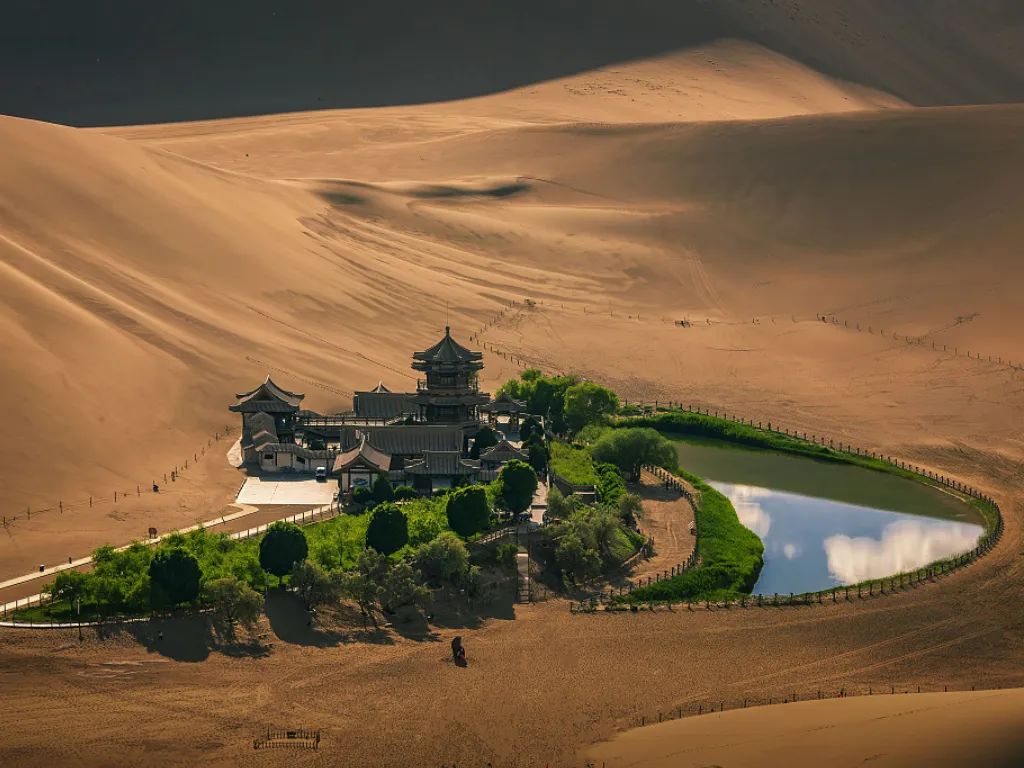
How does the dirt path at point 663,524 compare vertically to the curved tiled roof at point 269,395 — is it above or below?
below

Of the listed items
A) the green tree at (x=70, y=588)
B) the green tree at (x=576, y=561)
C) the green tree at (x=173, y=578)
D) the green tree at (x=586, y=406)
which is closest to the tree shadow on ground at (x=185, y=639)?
the green tree at (x=173, y=578)

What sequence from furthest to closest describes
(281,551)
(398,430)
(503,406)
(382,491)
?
(503,406) → (398,430) → (382,491) → (281,551)

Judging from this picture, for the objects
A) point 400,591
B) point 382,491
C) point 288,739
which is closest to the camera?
point 288,739

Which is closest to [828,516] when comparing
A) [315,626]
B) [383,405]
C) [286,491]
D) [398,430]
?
[398,430]

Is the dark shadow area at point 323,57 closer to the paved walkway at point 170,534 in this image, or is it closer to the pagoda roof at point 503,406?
the pagoda roof at point 503,406

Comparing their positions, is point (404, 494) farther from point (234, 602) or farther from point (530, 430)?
point (234, 602)

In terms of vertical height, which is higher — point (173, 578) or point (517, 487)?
point (517, 487)

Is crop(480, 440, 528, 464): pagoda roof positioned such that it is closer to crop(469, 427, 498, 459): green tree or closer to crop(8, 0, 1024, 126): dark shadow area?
crop(469, 427, 498, 459): green tree

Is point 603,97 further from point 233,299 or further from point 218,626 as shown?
point 218,626
